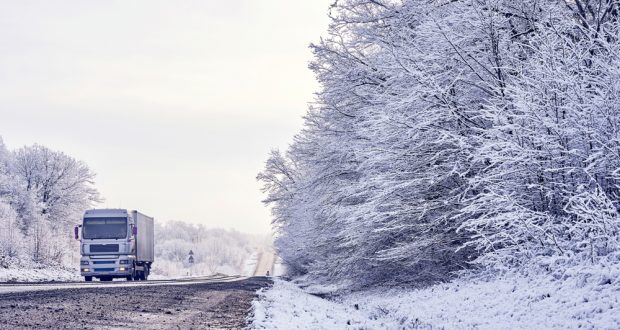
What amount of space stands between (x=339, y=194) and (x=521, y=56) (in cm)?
758

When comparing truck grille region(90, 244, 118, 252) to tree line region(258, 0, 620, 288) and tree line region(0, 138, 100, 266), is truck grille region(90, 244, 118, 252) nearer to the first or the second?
tree line region(258, 0, 620, 288)

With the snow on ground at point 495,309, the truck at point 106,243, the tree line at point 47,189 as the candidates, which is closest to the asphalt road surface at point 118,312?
the snow on ground at point 495,309

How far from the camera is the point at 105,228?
98.5ft

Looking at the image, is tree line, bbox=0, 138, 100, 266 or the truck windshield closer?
the truck windshield

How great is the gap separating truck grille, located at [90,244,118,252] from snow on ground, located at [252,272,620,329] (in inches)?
723

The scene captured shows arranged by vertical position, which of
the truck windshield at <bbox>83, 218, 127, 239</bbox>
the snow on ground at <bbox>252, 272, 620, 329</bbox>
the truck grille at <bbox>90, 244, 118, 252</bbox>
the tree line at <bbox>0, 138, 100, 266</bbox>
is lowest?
the snow on ground at <bbox>252, 272, 620, 329</bbox>

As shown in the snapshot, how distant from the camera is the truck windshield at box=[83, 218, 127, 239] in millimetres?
29891

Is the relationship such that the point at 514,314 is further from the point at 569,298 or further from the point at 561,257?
the point at 561,257

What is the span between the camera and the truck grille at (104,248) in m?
29.9

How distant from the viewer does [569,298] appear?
867 centimetres

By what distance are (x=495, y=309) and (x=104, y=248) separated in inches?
938

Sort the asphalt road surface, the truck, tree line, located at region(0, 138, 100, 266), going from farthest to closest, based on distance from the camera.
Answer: tree line, located at region(0, 138, 100, 266), the truck, the asphalt road surface

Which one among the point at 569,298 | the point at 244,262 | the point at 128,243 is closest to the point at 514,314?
the point at 569,298

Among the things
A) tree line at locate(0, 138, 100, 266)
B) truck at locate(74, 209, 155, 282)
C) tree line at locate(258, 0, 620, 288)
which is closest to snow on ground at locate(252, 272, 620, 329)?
tree line at locate(258, 0, 620, 288)
